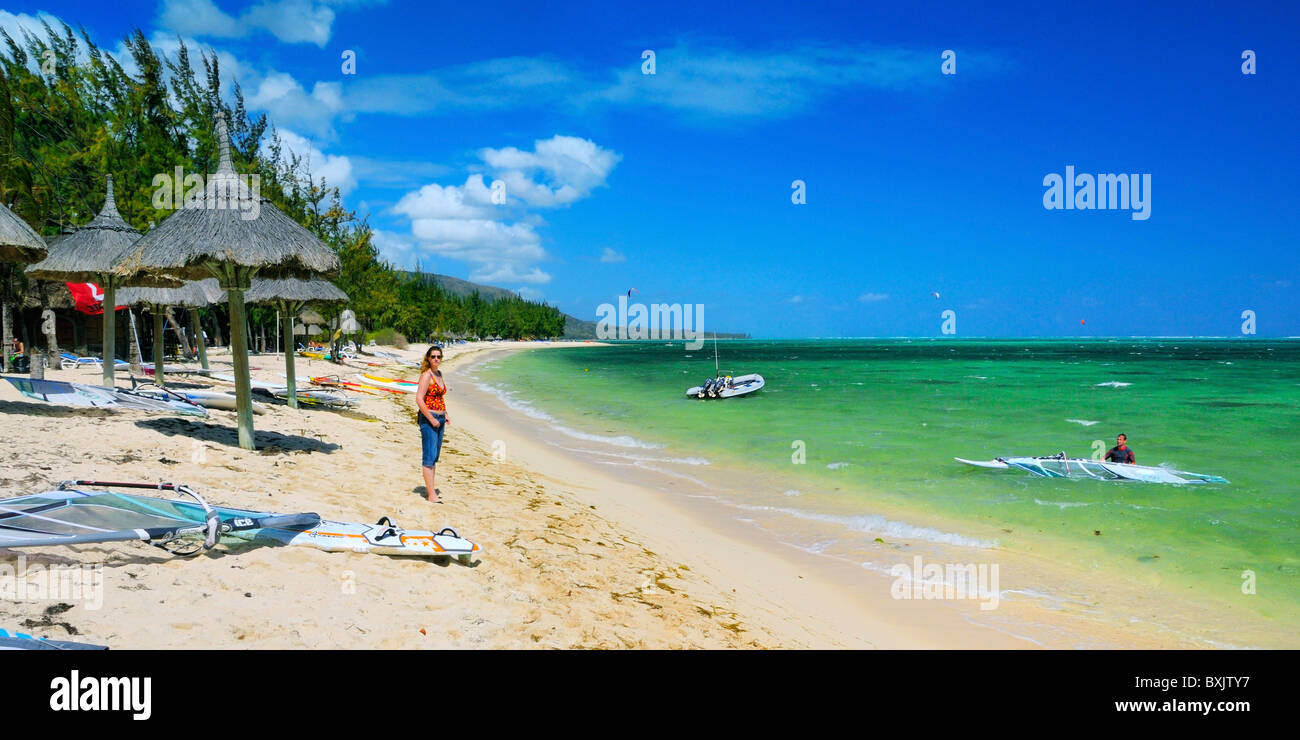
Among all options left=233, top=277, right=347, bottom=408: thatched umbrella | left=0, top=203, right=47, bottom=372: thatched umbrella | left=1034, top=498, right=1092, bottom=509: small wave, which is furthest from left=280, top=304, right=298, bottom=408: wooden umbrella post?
left=1034, top=498, right=1092, bottom=509: small wave

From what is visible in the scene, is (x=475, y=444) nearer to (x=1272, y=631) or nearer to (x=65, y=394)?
(x=65, y=394)

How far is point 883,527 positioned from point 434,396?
697cm

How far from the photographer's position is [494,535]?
6.98m

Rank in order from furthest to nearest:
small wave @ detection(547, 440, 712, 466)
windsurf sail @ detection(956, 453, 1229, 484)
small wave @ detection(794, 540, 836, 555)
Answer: small wave @ detection(547, 440, 712, 466) < windsurf sail @ detection(956, 453, 1229, 484) < small wave @ detection(794, 540, 836, 555)

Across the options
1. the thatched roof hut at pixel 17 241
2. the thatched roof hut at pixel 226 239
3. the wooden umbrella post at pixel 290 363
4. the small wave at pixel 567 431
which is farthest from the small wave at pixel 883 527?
the thatched roof hut at pixel 17 241

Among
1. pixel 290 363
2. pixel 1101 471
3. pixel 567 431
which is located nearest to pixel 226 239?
pixel 290 363

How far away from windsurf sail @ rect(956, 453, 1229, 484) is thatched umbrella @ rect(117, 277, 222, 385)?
19261 millimetres

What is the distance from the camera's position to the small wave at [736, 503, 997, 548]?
9.30 metres

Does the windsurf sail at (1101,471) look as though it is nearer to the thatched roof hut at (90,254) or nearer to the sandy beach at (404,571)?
the sandy beach at (404,571)

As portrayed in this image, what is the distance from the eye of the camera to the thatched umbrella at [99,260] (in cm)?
1241

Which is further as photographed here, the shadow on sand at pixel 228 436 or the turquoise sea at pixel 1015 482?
the shadow on sand at pixel 228 436

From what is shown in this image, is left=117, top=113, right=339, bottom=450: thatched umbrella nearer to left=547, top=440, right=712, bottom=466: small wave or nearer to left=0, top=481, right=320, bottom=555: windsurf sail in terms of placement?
left=0, top=481, right=320, bottom=555: windsurf sail

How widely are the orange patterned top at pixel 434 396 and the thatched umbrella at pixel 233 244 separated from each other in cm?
289

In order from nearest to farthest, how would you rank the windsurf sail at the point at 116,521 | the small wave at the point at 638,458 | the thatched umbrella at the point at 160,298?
the windsurf sail at the point at 116,521 → the small wave at the point at 638,458 → the thatched umbrella at the point at 160,298
